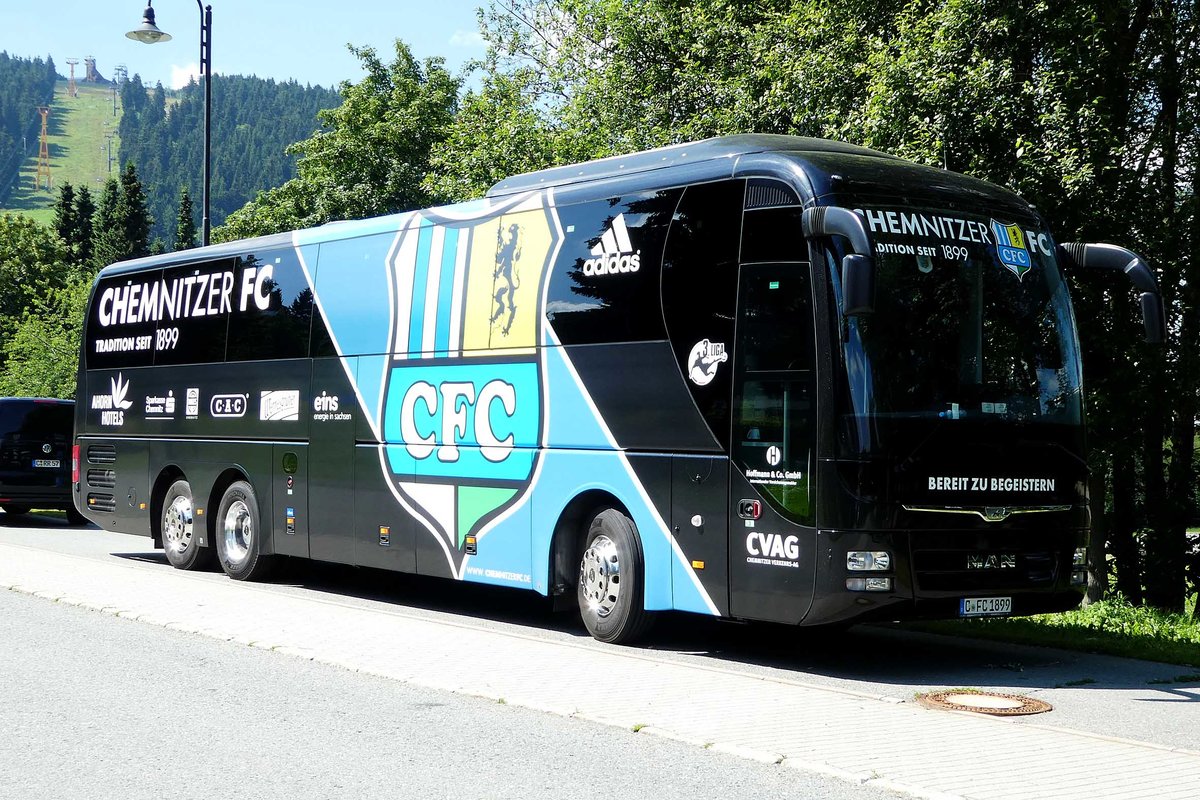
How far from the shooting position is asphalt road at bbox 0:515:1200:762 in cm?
827

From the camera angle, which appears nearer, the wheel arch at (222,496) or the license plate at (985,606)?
the license plate at (985,606)

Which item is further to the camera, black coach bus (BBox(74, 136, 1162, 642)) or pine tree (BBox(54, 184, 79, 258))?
pine tree (BBox(54, 184, 79, 258))

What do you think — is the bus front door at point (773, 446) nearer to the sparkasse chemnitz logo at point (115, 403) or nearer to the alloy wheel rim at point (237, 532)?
the alloy wheel rim at point (237, 532)

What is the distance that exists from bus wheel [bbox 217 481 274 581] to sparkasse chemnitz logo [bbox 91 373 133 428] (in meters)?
2.68

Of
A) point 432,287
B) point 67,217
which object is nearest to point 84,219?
point 67,217

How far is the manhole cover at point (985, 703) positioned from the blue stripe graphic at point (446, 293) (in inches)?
225

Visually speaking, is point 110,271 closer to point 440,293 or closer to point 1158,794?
point 440,293

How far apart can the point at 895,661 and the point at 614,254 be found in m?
3.74

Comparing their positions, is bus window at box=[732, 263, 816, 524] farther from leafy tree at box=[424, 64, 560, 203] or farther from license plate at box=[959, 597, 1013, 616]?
leafy tree at box=[424, 64, 560, 203]

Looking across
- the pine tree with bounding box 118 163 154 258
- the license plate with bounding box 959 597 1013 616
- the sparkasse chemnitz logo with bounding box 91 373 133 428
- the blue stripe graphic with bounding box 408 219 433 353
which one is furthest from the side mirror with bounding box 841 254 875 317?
the pine tree with bounding box 118 163 154 258

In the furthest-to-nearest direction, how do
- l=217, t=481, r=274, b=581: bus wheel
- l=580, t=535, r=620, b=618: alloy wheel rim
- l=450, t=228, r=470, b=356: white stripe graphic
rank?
l=217, t=481, r=274, b=581: bus wheel < l=450, t=228, r=470, b=356: white stripe graphic < l=580, t=535, r=620, b=618: alloy wheel rim

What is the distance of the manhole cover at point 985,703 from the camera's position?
8.18m

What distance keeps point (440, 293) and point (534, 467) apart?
85.8 inches

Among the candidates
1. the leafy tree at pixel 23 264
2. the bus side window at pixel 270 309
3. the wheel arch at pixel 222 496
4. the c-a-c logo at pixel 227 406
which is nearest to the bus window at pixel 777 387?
the bus side window at pixel 270 309
